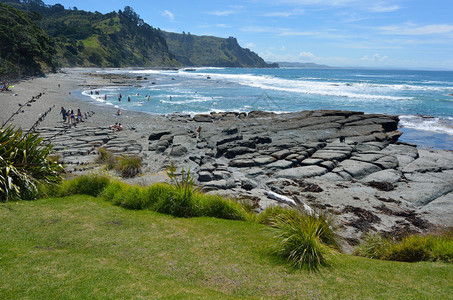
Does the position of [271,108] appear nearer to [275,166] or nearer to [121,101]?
[121,101]

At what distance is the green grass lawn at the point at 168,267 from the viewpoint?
5.06 meters

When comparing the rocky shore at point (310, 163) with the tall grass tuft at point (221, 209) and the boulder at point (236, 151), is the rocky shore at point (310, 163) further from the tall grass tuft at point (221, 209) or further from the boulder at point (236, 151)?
the tall grass tuft at point (221, 209)

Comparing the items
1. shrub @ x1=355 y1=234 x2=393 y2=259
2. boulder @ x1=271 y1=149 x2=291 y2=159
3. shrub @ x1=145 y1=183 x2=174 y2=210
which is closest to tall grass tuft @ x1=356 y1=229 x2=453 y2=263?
shrub @ x1=355 y1=234 x2=393 y2=259

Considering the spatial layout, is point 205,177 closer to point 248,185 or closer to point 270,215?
point 248,185

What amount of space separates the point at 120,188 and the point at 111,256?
159 inches

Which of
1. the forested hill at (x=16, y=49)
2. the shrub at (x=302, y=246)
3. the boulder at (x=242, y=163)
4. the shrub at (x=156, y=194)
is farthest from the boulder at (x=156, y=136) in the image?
the forested hill at (x=16, y=49)

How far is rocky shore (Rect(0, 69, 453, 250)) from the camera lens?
11281mm

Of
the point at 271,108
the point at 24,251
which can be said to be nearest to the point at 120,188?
the point at 24,251

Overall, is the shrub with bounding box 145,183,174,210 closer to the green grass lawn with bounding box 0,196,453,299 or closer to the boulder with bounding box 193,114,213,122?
the green grass lawn with bounding box 0,196,453,299

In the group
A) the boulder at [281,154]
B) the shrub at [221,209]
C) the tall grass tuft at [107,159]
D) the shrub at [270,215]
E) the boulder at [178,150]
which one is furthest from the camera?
the boulder at [178,150]

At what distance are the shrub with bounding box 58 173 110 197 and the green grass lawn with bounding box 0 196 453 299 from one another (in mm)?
1984

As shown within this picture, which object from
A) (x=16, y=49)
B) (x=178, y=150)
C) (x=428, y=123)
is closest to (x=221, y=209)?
(x=178, y=150)

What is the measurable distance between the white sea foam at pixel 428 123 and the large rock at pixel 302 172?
21353 mm

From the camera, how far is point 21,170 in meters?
9.92
